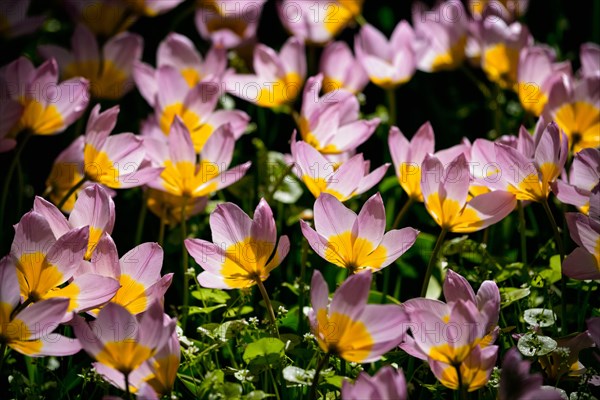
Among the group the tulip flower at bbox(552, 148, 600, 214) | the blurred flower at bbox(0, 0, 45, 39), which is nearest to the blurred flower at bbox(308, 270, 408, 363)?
the tulip flower at bbox(552, 148, 600, 214)

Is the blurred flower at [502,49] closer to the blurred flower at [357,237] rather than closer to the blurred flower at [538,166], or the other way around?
the blurred flower at [538,166]

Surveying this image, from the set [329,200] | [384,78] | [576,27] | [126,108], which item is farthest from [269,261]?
[576,27]

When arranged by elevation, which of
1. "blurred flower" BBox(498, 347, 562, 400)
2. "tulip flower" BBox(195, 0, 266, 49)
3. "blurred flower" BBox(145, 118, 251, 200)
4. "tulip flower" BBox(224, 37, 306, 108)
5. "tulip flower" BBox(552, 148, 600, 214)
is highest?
"tulip flower" BBox(552, 148, 600, 214)

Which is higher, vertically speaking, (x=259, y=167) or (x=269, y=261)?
(x=269, y=261)

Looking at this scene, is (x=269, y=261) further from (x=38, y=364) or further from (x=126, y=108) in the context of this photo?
(x=126, y=108)

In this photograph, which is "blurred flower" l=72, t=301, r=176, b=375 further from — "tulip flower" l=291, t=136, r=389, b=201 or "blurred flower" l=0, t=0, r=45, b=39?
"blurred flower" l=0, t=0, r=45, b=39

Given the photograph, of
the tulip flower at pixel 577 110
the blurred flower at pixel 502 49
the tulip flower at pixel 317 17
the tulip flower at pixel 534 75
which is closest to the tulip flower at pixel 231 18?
the tulip flower at pixel 317 17
